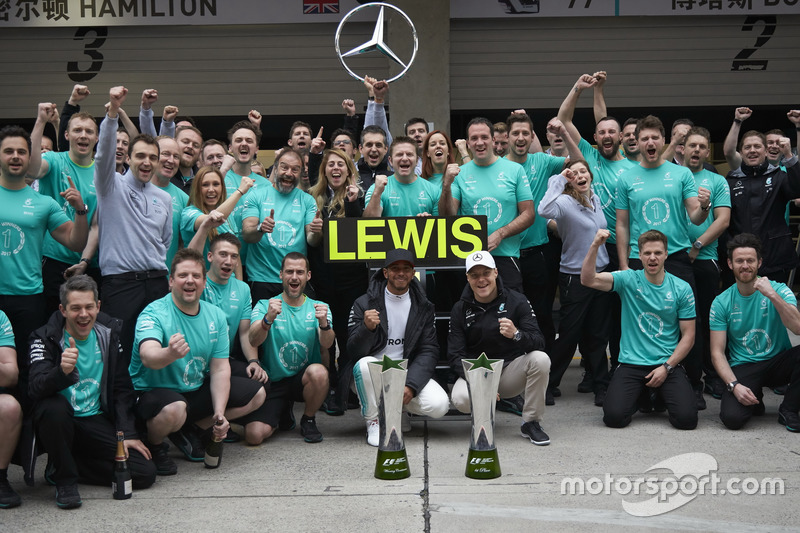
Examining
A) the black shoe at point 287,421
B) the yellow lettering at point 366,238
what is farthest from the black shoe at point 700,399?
the black shoe at point 287,421

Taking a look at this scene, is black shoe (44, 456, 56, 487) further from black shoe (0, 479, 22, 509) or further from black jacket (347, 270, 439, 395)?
black jacket (347, 270, 439, 395)

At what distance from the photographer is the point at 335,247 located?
6.43 metres

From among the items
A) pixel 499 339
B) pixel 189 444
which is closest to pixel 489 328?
pixel 499 339

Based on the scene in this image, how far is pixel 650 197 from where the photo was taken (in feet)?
23.0

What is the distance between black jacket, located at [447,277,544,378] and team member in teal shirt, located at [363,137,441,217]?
1068 millimetres

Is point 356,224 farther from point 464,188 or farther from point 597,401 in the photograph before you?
point 597,401

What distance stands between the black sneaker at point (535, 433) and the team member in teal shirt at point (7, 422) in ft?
10.8

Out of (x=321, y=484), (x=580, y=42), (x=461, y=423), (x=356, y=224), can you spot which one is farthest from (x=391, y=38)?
(x=321, y=484)

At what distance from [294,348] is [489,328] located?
1.45 meters

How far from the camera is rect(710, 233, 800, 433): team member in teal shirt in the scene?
6258 millimetres

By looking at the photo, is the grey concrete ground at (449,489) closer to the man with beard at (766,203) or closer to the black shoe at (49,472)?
the black shoe at (49,472)

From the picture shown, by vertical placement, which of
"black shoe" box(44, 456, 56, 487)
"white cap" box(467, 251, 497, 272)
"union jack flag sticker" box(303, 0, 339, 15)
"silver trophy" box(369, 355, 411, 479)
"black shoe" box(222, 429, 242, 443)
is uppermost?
"union jack flag sticker" box(303, 0, 339, 15)

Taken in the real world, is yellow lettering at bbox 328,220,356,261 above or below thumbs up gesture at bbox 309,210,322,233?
below

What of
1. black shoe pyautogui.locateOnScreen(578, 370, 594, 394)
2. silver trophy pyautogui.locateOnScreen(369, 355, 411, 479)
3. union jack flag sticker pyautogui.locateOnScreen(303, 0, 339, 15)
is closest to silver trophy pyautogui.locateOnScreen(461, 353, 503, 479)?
silver trophy pyautogui.locateOnScreen(369, 355, 411, 479)
